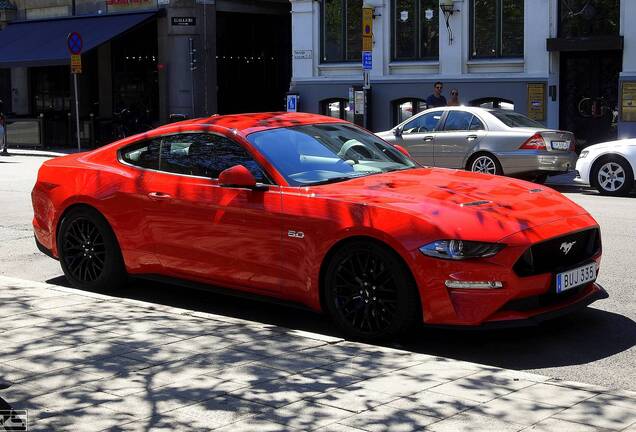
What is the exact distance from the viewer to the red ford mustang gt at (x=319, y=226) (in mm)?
6379

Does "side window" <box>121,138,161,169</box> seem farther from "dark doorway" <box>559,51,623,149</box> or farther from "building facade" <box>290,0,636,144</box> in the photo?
"dark doorway" <box>559,51,623,149</box>

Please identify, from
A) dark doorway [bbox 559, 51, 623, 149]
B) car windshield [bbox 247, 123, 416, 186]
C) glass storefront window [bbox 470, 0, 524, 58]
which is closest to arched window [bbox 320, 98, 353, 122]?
glass storefront window [bbox 470, 0, 524, 58]

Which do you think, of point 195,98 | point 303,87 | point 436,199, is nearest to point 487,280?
point 436,199

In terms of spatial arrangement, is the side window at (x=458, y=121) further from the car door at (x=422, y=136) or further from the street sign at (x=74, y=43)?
the street sign at (x=74, y=43)

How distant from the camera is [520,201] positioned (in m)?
6.95

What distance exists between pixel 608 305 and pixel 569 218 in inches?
48.9

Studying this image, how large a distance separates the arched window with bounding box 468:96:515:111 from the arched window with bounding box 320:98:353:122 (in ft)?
14.0

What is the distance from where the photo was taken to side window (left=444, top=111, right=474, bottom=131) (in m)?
17.8

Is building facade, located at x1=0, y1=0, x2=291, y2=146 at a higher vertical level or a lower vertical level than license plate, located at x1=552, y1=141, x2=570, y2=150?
higher

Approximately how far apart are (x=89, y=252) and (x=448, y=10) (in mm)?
18020

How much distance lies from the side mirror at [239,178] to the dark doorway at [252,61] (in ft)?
90.5

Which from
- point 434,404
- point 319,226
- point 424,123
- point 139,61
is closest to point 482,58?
point 424,123

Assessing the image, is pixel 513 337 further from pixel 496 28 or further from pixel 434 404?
pixel 496 28

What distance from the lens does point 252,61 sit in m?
36.2
